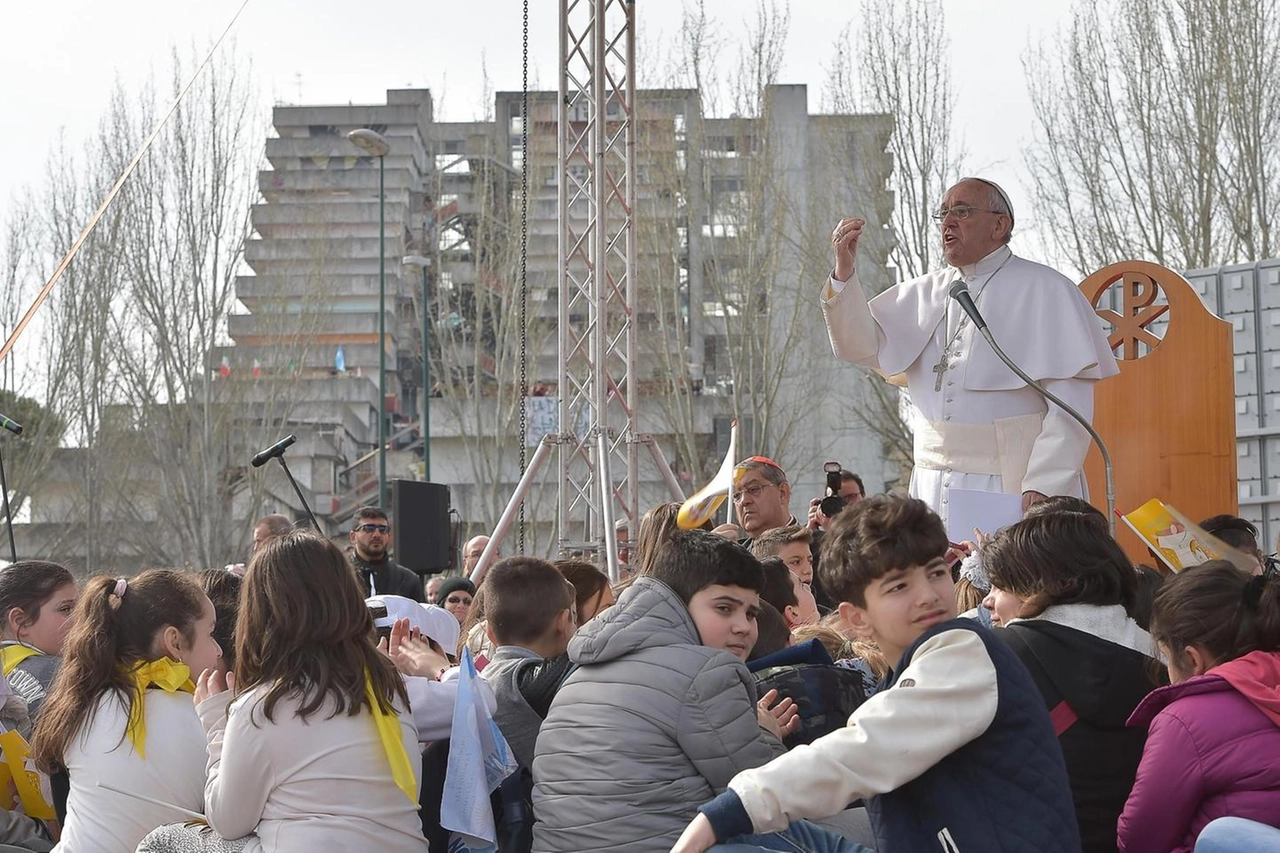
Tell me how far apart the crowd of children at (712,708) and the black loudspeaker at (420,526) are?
653cm

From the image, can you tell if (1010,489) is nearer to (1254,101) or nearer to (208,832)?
(208,832)

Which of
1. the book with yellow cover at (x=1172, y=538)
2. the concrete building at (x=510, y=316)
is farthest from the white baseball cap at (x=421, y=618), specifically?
the concrete building at (x=510, y=316)

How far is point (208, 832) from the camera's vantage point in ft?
12.2

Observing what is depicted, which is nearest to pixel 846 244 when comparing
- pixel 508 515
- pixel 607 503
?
pixel 607 503

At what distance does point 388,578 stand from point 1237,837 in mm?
7215

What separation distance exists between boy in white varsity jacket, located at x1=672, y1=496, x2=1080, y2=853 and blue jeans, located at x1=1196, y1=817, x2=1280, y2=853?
0.75ft

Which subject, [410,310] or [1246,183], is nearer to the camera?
[1246,183]

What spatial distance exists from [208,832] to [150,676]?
570 mm

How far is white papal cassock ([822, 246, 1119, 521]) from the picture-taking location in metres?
5.77

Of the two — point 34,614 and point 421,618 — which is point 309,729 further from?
point 34,614

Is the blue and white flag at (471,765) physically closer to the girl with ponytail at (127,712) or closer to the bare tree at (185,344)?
the girl with ponytail at (127,712)

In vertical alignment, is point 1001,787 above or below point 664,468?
below

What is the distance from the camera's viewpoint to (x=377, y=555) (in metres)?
9.34

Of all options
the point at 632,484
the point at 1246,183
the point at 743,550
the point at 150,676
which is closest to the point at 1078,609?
the point at 743,550
